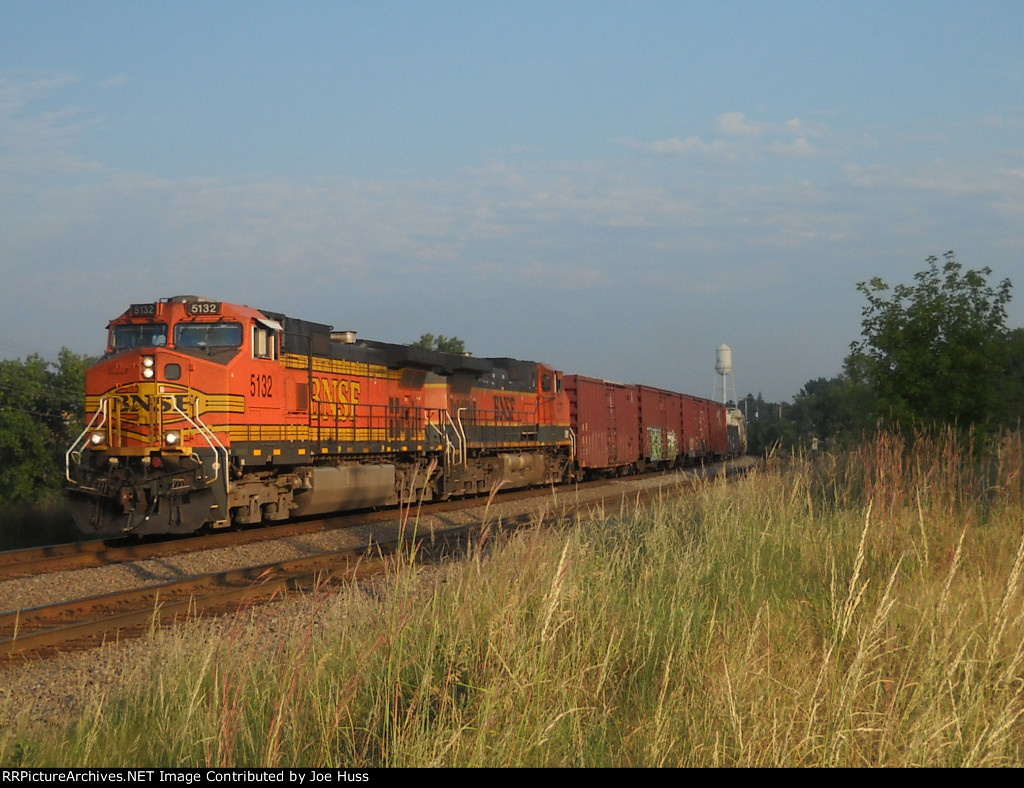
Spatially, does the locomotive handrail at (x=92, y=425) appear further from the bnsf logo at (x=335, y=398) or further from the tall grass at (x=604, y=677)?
the tall grass at (x=604, y=677)

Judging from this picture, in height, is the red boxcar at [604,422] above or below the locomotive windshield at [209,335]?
below

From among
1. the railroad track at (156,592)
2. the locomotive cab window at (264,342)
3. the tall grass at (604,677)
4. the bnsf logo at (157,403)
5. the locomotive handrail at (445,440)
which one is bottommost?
the railroad track at (156,592)

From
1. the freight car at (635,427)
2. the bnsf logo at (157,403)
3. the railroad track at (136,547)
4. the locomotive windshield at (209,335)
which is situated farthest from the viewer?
the freight car at (635,427)

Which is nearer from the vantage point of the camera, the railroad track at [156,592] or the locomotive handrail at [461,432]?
the railroad track at [156,592]

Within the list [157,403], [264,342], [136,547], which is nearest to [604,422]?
[264,342]

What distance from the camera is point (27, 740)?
14.3 ft

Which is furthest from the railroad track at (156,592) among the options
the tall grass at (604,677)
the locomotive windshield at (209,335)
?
the locomotive windshield at (209,335)

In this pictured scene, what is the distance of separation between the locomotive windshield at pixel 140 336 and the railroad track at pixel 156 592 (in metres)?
3.03

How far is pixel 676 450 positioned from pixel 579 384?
10682 millimetres

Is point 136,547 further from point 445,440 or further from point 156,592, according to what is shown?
point 445,440

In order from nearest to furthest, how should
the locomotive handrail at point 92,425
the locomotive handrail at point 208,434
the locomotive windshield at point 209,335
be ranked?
the locomotive handrail at point 208,434 → the locomotive handrail at point 92,425 → the locomotive windshield at point 209,335

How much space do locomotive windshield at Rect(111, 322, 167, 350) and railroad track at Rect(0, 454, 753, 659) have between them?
3.03m

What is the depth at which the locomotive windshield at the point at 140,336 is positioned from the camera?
46.1 ft
